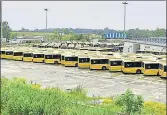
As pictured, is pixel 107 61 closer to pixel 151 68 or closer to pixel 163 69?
pixel 151 68

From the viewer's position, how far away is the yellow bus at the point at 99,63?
122ft

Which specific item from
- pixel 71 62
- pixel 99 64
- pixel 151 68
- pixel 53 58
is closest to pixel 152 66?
pixel 151 68

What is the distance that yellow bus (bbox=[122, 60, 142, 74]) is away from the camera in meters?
34.1

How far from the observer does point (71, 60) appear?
40.6 m

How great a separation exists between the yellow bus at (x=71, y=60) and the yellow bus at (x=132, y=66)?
7.99m

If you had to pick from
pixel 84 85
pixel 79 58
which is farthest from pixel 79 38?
pixel 84 85

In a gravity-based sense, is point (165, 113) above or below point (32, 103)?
below

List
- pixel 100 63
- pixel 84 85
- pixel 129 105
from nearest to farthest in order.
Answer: pixel 129 105, pixel 84 85, pixel 100 63

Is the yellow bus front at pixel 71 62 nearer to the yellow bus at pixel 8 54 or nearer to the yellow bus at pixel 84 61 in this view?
the yellow bus at pixel 84 61

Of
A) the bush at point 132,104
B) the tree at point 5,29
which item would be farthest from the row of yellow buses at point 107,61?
the tree at point 5,29

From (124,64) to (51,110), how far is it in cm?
2115

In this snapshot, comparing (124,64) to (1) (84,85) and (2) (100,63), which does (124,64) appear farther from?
(1) (84,85)

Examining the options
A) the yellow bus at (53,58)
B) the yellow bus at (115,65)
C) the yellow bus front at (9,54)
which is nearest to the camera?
the yellow bus at (115,65)

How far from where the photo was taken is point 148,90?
2572 centimetres
